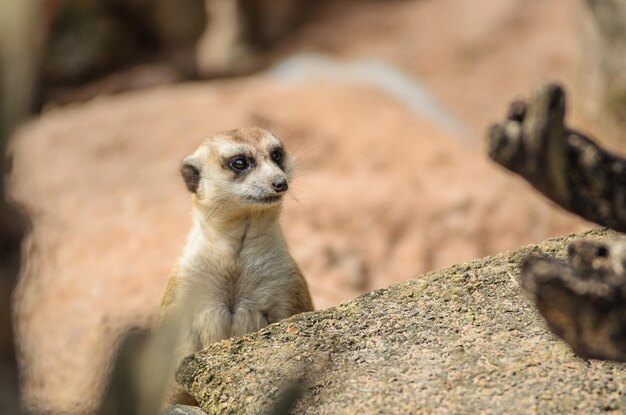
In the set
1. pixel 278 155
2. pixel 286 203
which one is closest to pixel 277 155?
pixel 278 155

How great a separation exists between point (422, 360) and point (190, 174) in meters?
1.76

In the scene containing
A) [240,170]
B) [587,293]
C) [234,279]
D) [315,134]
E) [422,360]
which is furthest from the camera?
[315,134]

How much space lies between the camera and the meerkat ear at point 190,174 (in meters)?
3.92

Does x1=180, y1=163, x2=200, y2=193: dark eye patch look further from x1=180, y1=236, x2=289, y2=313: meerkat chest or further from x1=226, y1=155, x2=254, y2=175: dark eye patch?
x1=180, y1=236, x2=289, y2=313: meerkat chest

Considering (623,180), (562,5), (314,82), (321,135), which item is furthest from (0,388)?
(562,5)

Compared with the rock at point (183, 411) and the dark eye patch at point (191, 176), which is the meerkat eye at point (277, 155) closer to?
the dark eye patch at point (191, 176)

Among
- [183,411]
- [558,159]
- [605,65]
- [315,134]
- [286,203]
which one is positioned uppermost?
[558,159]

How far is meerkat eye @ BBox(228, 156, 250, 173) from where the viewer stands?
3771mm

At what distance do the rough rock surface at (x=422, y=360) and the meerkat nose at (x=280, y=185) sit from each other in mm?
839

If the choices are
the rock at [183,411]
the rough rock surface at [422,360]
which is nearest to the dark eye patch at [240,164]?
the rough rock surface at [422,360]

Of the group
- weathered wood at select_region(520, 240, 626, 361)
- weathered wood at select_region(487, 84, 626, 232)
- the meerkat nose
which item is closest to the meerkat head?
the meerkat nose

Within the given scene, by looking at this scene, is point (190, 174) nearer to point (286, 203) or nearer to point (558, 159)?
point (558, 159)

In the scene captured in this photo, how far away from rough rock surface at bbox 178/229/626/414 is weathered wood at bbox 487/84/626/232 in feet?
0.57

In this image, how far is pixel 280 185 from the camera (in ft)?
11.8
